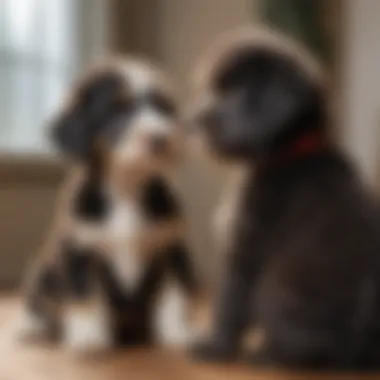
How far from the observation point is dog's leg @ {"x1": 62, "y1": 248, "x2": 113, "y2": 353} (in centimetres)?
142

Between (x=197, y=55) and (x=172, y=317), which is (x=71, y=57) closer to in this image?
(x=197, y=55)

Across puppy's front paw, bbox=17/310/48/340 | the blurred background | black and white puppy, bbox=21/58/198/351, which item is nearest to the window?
the blurred background

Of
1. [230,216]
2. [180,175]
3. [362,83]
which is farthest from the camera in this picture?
[180,175]

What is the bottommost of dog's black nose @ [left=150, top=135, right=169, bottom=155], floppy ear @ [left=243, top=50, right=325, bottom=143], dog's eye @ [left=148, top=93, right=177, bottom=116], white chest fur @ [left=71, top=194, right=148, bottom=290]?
white chest fur @ [left=71, top=194, right=148, bottom=290]

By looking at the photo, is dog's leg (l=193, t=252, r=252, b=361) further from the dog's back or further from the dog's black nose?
the dog's black nose

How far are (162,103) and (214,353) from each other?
38 centimetres

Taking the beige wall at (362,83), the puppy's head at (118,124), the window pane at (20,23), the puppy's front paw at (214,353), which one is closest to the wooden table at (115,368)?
the puppy's front paw at (214,353)

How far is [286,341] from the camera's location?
130 cm

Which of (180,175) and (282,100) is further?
(180,175)

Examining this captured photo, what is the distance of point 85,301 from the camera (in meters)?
1.43

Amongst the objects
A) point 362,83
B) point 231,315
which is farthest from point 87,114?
point 362,83

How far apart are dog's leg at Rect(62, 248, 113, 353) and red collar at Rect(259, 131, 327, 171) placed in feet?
Result: 1.03

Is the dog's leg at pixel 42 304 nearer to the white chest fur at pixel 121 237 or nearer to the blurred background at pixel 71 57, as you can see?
the white chest fur at pixel 121 237

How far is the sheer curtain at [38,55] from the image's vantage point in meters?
2.29
